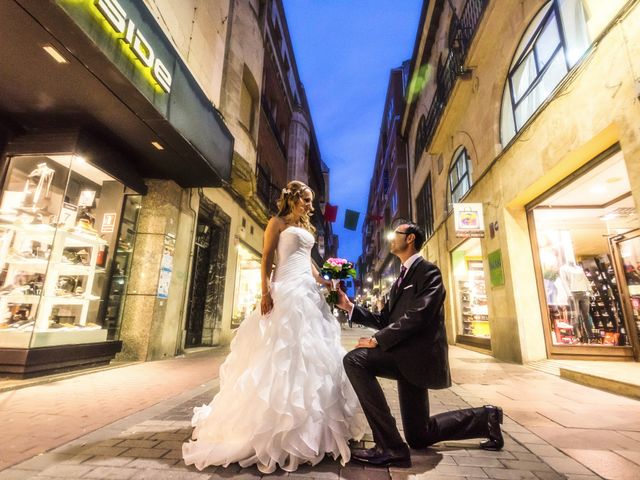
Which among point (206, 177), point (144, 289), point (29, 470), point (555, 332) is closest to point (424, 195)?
point (555, 332)

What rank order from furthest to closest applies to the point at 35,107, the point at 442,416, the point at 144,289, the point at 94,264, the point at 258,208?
the point at 258,208
the point at 144,289
the point at 94,264
the point at 35,107
the point at 442,416

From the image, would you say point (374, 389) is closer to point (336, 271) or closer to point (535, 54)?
point (336, 271)

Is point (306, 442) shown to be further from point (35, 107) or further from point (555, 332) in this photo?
point (555, 332)

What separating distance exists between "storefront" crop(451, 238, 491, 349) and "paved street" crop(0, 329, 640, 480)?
6117 mm

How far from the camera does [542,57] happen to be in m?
7.05

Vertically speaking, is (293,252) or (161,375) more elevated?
(293,252)

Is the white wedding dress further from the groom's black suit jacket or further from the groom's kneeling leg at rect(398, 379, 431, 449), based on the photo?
the groom's black suit jacket

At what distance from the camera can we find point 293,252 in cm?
280

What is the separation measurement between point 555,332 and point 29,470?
8.79 meters

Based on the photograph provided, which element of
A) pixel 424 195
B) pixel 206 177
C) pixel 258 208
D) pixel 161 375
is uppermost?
pixel 424 195

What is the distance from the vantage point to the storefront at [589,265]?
689 cm

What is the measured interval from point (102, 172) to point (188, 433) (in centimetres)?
532

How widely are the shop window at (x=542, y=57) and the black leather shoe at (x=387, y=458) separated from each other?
6.72 m

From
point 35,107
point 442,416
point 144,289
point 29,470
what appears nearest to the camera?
point 29,470
